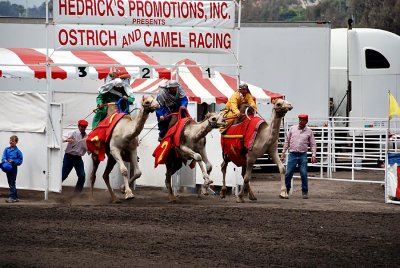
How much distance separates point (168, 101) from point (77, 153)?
228 centimetres

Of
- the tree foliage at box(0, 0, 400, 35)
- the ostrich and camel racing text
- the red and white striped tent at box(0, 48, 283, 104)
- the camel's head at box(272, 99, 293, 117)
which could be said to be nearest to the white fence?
the red and white striped tent at box(0, 48, 283, 104)

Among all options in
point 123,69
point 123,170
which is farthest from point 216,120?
point 123,69

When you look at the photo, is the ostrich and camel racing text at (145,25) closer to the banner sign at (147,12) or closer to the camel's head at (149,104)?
the banner sign at (147,12)

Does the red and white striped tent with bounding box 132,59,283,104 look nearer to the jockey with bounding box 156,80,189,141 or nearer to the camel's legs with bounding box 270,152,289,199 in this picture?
the jockey with bounding box 156,80,189,141

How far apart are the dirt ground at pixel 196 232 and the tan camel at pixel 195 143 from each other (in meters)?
0.67

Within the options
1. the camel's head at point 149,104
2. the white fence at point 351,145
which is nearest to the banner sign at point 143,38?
the camel's head at point 149,104

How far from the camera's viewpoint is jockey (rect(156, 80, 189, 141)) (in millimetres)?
20703

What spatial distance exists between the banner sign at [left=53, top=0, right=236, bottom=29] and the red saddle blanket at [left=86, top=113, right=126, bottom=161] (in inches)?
75.6

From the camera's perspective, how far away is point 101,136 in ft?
66.6

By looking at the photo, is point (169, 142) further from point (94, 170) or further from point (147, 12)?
point (147, 12)

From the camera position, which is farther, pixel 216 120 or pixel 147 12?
pixel 147 12

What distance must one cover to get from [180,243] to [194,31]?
309 inches

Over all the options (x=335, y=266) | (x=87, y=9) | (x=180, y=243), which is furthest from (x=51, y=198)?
(x=335, y=266)

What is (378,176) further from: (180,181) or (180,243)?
(180,243)
